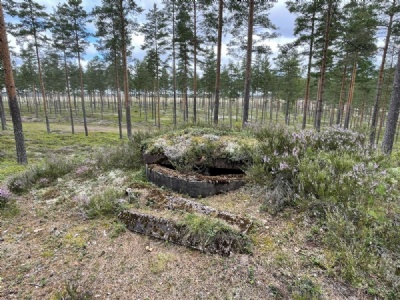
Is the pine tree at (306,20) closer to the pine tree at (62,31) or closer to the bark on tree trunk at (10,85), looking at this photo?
the bark on tree trunk at (10,85)

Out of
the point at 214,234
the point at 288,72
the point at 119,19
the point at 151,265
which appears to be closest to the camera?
the point at 151,265

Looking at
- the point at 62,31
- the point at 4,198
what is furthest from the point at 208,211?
the point at 62,31

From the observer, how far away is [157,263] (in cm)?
277

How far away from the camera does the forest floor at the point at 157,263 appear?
226 centimetres

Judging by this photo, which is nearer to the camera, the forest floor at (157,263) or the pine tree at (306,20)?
the forest floor at (157,263)

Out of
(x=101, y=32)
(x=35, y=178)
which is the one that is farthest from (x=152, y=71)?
(x=35, y=178)

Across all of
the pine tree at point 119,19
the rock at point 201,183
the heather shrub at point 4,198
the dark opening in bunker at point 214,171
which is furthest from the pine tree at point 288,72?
the heather shrub at point 4,198

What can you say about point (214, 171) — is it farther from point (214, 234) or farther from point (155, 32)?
point (155, 32)

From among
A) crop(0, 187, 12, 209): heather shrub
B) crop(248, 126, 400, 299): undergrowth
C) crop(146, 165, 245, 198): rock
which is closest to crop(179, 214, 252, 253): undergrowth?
crop(248, 126, 400, 299): undergrowth

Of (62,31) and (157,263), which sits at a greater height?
(62,31)

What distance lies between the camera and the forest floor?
2264mm

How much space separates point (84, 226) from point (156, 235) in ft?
4.78

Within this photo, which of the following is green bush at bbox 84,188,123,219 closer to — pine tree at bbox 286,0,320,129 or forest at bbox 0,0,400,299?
forest at bbox 0,0,400,299

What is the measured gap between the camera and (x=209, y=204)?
12.7 ft
